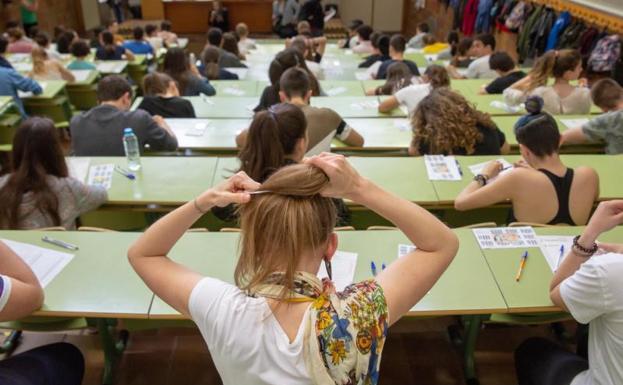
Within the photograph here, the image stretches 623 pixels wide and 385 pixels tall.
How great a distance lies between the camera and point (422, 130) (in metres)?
3.49

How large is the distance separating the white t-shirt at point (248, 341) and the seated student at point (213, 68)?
16.9 feet

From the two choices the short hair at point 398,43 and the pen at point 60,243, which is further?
the short hair at point 398,43

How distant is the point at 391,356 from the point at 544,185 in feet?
3.85

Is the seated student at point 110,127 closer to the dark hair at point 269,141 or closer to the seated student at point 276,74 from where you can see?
the seated student at point 276,74

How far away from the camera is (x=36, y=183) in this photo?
8.36 feet

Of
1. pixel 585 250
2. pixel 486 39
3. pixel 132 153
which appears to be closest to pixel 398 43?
pixel 486 39

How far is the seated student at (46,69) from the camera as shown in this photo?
18.8 feet

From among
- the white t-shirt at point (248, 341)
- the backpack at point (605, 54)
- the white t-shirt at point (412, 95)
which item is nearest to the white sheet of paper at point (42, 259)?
the white t-shirt at point (248, 341)

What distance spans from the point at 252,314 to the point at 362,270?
1073 mm


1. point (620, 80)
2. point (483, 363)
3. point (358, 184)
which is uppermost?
point (358, 184)

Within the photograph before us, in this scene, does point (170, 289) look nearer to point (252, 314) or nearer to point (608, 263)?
point (252, 314)

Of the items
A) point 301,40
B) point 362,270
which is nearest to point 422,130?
point 362,270

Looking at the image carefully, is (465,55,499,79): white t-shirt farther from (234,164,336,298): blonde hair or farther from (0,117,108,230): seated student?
(234,164,336,298): blonde hair

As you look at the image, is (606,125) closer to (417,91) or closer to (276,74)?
(417,91)
